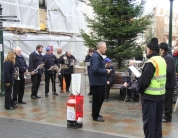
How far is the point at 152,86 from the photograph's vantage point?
502cm

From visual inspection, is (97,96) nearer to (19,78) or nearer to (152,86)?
(152,86)

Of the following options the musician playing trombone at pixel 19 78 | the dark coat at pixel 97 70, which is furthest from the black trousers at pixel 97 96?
the musician playing trombone at pixel 19 78

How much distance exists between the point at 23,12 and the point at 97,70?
10.4m

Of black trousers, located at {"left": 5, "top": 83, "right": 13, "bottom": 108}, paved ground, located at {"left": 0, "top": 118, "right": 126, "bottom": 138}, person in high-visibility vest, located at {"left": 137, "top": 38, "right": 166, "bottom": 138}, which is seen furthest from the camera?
black trousers, located at {"left": 5, "top": 83, "right": 13, "bottom": 108}

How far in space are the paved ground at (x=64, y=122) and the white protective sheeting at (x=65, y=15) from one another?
921 centimetres

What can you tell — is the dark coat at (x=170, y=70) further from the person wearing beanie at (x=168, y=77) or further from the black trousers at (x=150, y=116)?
the black trousers at (x=150, y=116)

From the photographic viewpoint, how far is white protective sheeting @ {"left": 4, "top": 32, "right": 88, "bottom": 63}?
48.4ft

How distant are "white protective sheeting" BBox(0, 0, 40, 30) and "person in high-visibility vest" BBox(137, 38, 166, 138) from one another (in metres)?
11.3

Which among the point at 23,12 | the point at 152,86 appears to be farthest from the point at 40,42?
the point at 152,86

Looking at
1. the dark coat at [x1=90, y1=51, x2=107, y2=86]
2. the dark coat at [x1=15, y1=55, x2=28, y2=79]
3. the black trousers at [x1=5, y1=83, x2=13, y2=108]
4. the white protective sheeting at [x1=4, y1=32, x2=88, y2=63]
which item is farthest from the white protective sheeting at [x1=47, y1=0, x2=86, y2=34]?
the dark coat at [x1=90, y1=51, x2=107, y2=86]

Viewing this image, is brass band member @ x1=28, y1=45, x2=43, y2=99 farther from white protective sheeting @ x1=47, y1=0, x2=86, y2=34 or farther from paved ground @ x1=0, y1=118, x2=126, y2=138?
white protective sheeting @ x1=47, y1=0, x2=86, y2=34

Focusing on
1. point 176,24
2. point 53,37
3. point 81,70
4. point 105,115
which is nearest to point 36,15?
point 53,37

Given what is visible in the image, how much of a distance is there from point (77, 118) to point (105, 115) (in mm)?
1574

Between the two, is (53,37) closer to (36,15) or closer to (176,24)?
(36,15)
